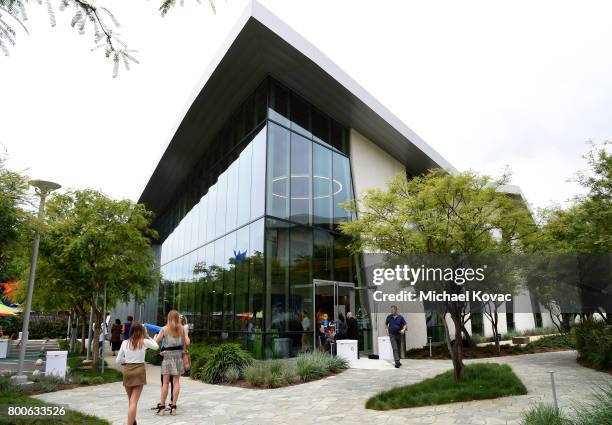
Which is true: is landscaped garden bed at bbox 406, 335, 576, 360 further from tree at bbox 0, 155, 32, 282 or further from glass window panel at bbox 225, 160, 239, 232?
tree at bbox 0, 155, 32, 282

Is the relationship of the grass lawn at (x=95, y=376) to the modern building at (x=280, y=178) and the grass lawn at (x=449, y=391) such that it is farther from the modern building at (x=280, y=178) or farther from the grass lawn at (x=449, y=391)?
the grass lawn at (x=449, y=391)

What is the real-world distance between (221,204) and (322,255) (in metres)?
5.93

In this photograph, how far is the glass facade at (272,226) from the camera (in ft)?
48.4

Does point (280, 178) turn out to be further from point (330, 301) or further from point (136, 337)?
point (136, 337)

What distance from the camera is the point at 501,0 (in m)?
4.96

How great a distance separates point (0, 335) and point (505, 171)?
30.4m

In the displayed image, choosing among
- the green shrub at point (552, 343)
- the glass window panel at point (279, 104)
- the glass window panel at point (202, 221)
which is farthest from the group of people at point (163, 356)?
the green shrub at point (552, 343)

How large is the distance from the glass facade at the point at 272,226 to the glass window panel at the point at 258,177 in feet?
0.13

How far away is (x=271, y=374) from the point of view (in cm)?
1139

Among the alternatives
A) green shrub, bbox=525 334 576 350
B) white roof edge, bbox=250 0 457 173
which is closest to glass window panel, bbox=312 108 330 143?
white roof edge, bbox=250 0 457 173

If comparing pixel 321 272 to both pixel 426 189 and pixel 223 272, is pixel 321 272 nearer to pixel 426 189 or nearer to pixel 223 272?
pixel 223 272

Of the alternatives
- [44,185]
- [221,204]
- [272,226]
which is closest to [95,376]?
[44,185]

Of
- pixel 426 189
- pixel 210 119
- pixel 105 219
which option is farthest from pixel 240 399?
pixel 210 119

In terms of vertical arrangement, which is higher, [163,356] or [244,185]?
[244,185]
